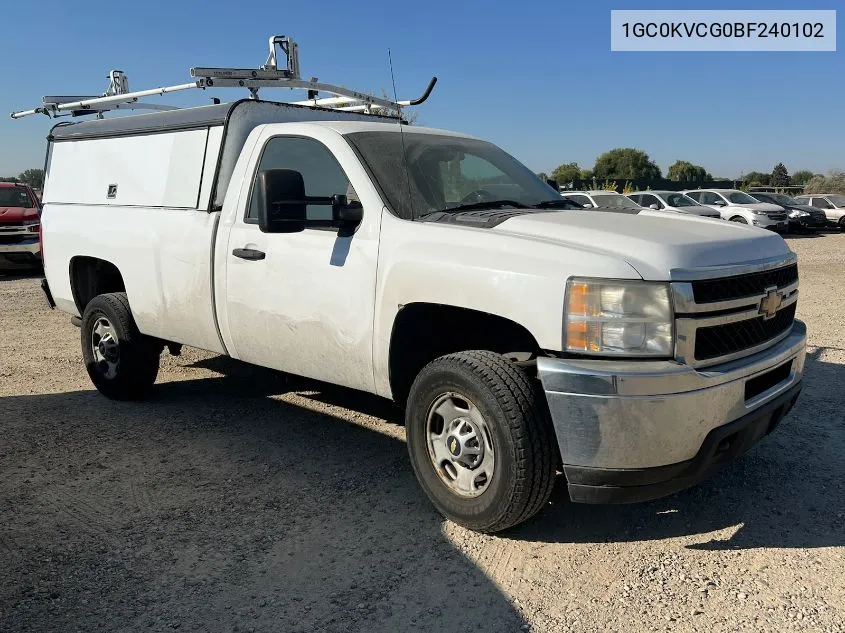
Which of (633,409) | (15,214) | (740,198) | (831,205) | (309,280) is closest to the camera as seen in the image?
(633,409)

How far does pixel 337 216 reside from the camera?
3740 mm

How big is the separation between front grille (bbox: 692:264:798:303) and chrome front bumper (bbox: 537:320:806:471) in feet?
0.99

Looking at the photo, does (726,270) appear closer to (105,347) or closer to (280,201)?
(280,201)

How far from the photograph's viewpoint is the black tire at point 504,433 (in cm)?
299

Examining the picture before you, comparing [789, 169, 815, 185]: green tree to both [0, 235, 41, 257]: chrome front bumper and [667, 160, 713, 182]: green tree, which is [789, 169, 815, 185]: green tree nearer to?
[667, 160, 713, 182]: green tree

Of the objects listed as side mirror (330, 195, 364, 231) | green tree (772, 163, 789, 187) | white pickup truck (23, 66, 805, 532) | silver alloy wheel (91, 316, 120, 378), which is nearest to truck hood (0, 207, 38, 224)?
silver alloy wheel (91, 316, 120, 378)

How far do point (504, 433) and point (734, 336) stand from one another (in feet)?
3.56

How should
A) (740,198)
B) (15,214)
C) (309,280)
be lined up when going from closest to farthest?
(309,280) < (15,214) < (740,198)

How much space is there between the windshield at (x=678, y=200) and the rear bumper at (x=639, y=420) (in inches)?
873

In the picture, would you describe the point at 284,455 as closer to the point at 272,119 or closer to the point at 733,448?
the point at 272,119

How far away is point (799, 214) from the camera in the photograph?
82.8 feet

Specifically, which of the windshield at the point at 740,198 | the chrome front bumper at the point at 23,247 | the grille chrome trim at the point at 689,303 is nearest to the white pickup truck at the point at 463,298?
the grille chrome trim at the point at 689,303

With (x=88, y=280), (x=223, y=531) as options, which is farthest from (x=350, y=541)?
(x=88, y=280)

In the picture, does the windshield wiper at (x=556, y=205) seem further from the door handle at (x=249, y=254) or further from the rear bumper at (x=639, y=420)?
the door handle at (x=249, y=254)
